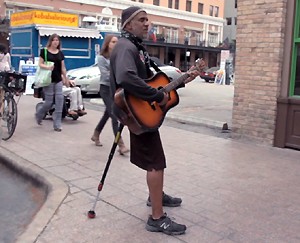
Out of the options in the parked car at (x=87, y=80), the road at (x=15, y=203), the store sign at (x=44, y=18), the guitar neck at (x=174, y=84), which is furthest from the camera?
the store sign at (x=44, y=18)

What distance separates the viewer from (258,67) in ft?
24.0

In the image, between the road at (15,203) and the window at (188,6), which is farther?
the window at (188,6)

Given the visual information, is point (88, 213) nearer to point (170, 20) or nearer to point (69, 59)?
point (69, 59)

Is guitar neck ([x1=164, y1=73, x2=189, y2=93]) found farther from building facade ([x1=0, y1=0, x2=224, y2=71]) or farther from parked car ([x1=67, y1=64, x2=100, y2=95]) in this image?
building facade ([x1=0, y1=0, x2=224, y2=71])

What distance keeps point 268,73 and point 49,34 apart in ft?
38.1

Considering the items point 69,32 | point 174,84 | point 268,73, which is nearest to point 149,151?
point 174,84

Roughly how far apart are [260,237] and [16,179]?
3299 millimetres

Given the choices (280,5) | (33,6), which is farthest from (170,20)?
(280,5)

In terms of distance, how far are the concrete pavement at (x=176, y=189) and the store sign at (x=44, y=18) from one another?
10.8 meters

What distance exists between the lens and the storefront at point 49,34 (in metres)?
16.7

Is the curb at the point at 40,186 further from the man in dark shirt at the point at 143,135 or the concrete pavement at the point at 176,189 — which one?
the man in dark shirt at the point at 143,135

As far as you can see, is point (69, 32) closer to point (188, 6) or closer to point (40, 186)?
point (40, 186)

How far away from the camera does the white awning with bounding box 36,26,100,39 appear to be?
16.6 m

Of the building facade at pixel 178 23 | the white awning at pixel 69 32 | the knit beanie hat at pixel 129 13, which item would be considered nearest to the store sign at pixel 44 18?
the white awning at pixel 69 32
